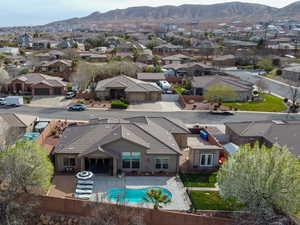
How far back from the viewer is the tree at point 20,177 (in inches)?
833

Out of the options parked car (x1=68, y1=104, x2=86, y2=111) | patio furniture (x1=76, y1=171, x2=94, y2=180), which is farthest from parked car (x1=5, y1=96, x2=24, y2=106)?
patio furniture (x1=76, y1=171, x2=94, y2=180)

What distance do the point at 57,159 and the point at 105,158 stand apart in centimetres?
452

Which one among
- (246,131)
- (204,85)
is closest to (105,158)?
(246,131)

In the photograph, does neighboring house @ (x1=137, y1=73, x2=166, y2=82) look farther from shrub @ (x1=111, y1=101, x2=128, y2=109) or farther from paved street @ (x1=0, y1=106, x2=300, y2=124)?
paved street @ (x1=0, y1=106, x2=300, y2=124)

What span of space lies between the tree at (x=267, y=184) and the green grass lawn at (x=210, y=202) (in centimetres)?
317

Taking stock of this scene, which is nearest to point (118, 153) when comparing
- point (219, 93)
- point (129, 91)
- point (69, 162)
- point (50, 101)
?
point (69, 162)

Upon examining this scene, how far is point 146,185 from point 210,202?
5708mm

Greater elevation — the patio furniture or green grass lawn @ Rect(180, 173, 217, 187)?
the patio furniture

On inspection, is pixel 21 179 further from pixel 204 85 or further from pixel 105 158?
pixel 204 85

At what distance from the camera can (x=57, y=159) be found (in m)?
28.8

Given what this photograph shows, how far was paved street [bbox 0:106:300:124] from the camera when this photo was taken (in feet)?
151

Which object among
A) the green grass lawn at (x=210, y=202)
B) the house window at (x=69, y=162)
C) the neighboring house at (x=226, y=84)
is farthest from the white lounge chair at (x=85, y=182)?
the neighboring house at (x=226, y=84)

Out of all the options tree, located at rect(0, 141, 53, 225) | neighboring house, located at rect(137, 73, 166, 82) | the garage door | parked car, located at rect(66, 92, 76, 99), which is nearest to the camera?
tree, located at rect(0, 141, 53, 225)

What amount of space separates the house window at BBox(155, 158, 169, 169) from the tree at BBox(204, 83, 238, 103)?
91.2 ft
